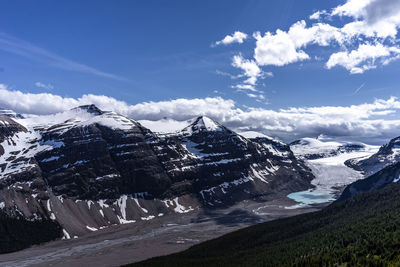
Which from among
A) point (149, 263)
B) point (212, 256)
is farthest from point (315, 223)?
point (149, 263)

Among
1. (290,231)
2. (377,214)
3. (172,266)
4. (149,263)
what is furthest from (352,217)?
(149,263)

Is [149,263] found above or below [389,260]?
below

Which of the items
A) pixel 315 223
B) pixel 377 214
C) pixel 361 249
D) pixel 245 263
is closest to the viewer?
pixel 361 249

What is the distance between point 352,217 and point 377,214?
19.4m

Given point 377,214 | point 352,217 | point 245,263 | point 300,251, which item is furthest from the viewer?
point 352,217

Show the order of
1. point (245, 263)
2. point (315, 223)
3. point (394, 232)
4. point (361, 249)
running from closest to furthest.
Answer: point (361, 249) → point (394, 232) → point (245, 263) → point (315, 223)

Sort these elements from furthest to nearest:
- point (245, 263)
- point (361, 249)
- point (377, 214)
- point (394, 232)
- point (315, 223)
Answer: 1. point (315, 223)
2. point (377, 214)
3. point (245, 263)
4. point (394, 232)
5. point (361, 249)

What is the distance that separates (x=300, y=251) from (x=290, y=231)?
208 feet

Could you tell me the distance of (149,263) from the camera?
185125 mm

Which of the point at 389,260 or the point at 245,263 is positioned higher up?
the point at 389,260

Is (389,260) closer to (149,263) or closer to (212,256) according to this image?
(212,256)

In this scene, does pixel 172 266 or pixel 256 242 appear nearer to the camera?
pixel 172 266

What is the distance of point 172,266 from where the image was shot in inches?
6545

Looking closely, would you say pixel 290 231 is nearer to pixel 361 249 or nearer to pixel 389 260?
pixel 361 249
